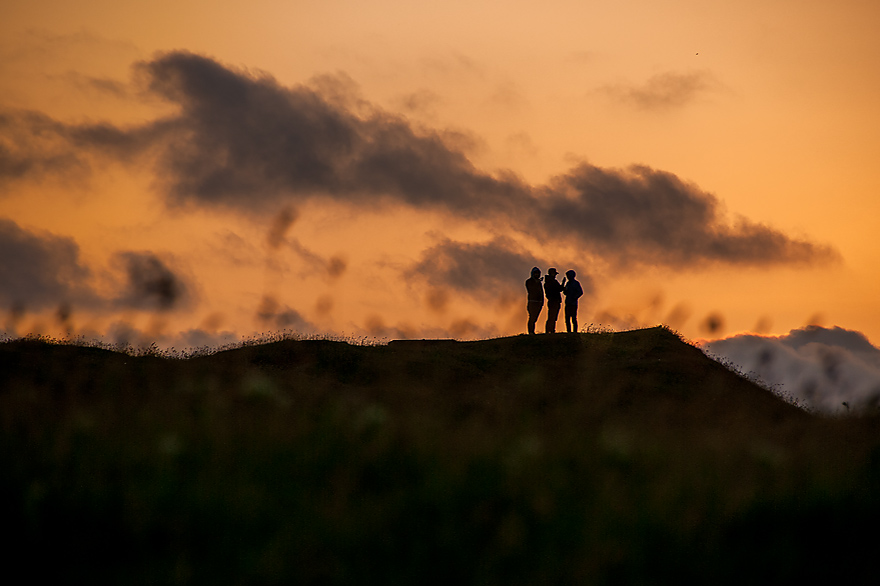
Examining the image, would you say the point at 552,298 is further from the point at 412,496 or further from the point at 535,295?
the point at 412,496

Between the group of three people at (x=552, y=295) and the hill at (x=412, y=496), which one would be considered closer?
the hill at (x=412, y=496)

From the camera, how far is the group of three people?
19.9 metres

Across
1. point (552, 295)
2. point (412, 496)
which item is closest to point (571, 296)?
point (552, 295)

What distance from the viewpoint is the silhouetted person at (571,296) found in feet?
65.4

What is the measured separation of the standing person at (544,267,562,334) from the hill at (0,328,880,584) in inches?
500

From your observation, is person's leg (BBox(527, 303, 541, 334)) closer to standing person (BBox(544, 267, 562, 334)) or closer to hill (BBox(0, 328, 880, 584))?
standing person (BBox(544, 267, 562, 334))

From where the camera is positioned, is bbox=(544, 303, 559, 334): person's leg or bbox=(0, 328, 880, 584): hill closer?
bbox=(0, 328, 880, 584): hill

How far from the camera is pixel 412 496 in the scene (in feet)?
14.7

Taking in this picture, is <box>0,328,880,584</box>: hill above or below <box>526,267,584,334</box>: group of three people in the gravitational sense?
below

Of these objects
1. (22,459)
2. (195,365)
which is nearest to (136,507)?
(22,459)

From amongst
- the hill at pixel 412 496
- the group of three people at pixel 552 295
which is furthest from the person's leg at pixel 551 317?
the hill at pixel 412 496

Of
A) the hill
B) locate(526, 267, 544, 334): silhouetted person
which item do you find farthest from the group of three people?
the hill

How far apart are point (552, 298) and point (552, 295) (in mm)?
117

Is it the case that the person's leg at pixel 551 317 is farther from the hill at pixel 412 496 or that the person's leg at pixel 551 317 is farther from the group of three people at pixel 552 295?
the hill at pixel 412 496
